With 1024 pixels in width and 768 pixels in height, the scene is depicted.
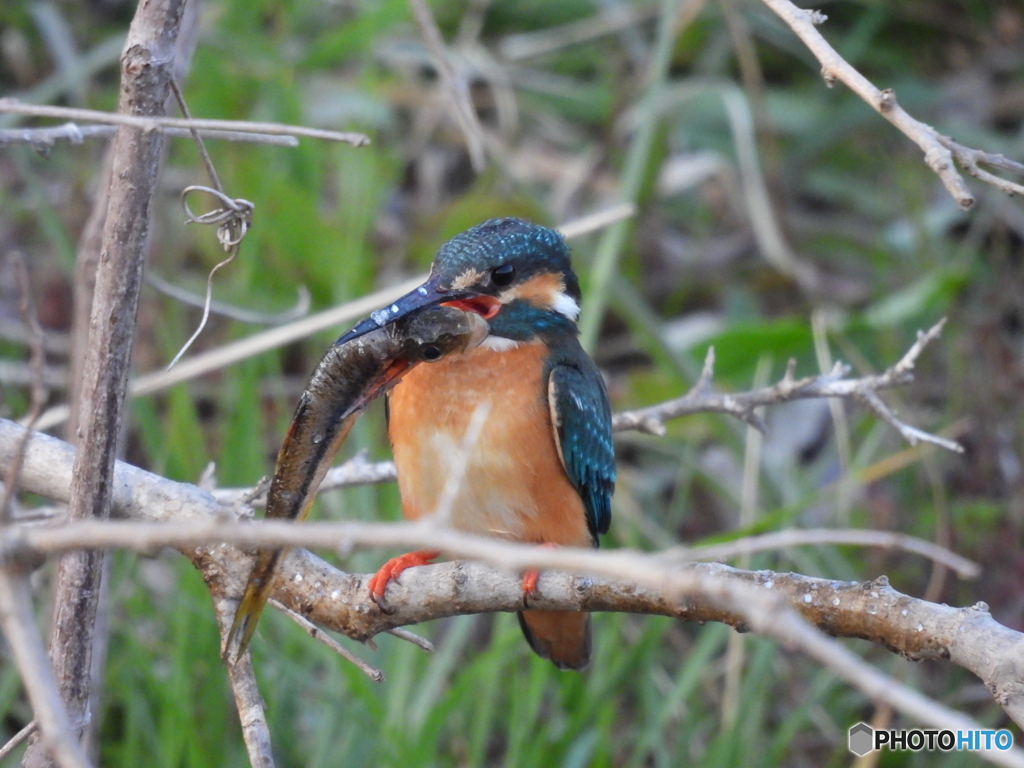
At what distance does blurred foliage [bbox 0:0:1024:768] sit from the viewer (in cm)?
308

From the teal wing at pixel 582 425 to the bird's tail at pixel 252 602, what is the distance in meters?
1.00

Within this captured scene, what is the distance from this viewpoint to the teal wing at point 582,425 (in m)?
2.39

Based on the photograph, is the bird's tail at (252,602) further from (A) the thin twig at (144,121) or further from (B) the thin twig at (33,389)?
(A) the thin twig at (144,121)

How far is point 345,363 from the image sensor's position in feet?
5.16

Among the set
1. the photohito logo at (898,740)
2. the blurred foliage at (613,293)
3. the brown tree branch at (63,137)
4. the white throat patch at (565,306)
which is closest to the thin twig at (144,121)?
the brown tree branch at (63,137)

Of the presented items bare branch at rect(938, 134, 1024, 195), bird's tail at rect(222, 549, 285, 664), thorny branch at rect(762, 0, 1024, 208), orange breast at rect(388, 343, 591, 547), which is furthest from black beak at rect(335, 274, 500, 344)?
bare branch at rect(938, 134, 1024, 195)

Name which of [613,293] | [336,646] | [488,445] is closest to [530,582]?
[336,646]

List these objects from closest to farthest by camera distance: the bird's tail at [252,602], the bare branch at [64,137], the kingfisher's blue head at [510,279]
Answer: the bare branch at [64,137] < the bird's tail at [252,602] < the kingfisher's blue head at [510,279]

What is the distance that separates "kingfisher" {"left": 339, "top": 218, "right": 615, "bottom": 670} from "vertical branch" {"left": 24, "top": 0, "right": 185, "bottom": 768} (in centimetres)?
82

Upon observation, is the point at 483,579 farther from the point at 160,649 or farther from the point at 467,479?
the point at 160,649

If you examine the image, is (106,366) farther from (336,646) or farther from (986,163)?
(986,163)

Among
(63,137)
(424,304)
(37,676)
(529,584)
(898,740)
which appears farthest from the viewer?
(898,740)

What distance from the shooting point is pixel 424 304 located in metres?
1.86

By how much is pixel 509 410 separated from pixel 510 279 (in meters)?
0.27
